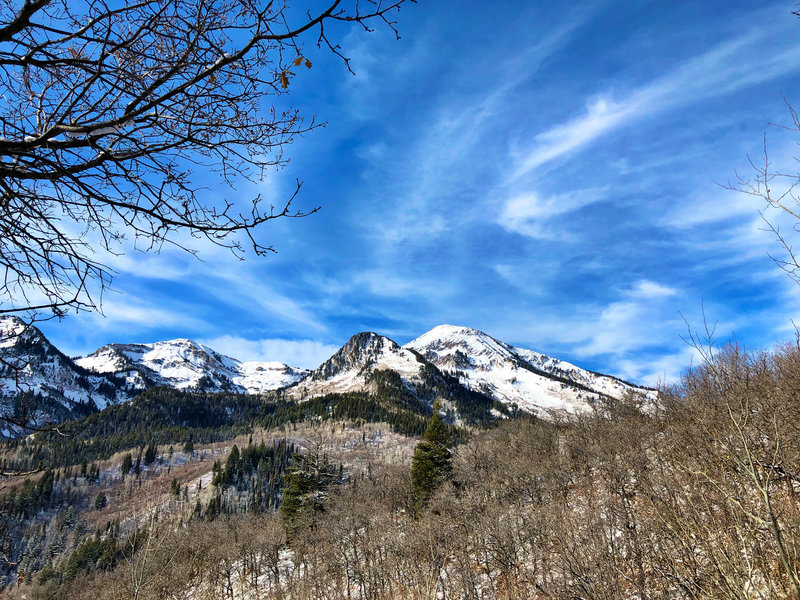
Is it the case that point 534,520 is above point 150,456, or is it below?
below

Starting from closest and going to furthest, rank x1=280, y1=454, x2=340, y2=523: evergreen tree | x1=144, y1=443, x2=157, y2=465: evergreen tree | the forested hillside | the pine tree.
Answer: the forested hillside
x1=280, y1=454, x2=340, y2=523: evergreen tree
the pine tree
x1=144, y1=443, x2=157, y2=465: evergreen tree

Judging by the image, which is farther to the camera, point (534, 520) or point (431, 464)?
point (431, 464)

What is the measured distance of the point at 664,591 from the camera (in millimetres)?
11938

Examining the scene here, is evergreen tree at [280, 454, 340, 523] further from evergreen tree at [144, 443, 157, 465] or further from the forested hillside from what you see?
evergreen tree at [144, 443, 157, 465]

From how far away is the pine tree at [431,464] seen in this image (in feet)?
122

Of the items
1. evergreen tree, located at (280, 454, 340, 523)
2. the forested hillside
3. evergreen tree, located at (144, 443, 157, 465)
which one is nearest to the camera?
the forested hillside

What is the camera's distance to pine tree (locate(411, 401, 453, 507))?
3716 centimetres

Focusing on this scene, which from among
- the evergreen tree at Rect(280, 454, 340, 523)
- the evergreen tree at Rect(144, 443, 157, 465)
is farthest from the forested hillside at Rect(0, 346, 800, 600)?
the evergreen tree at Rect(144, 443, 157, 465)

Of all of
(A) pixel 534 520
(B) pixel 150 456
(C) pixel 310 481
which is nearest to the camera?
(A) pixel 534 520

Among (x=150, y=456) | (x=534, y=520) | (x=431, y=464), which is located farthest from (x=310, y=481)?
(x=150, y=456)

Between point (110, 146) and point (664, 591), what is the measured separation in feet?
54.6

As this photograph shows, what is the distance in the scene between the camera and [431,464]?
38.1 meters

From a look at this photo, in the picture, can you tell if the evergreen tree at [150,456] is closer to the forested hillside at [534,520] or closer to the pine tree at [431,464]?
the forested hillside at [534,520]

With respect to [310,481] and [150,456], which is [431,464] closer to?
[310,481]
